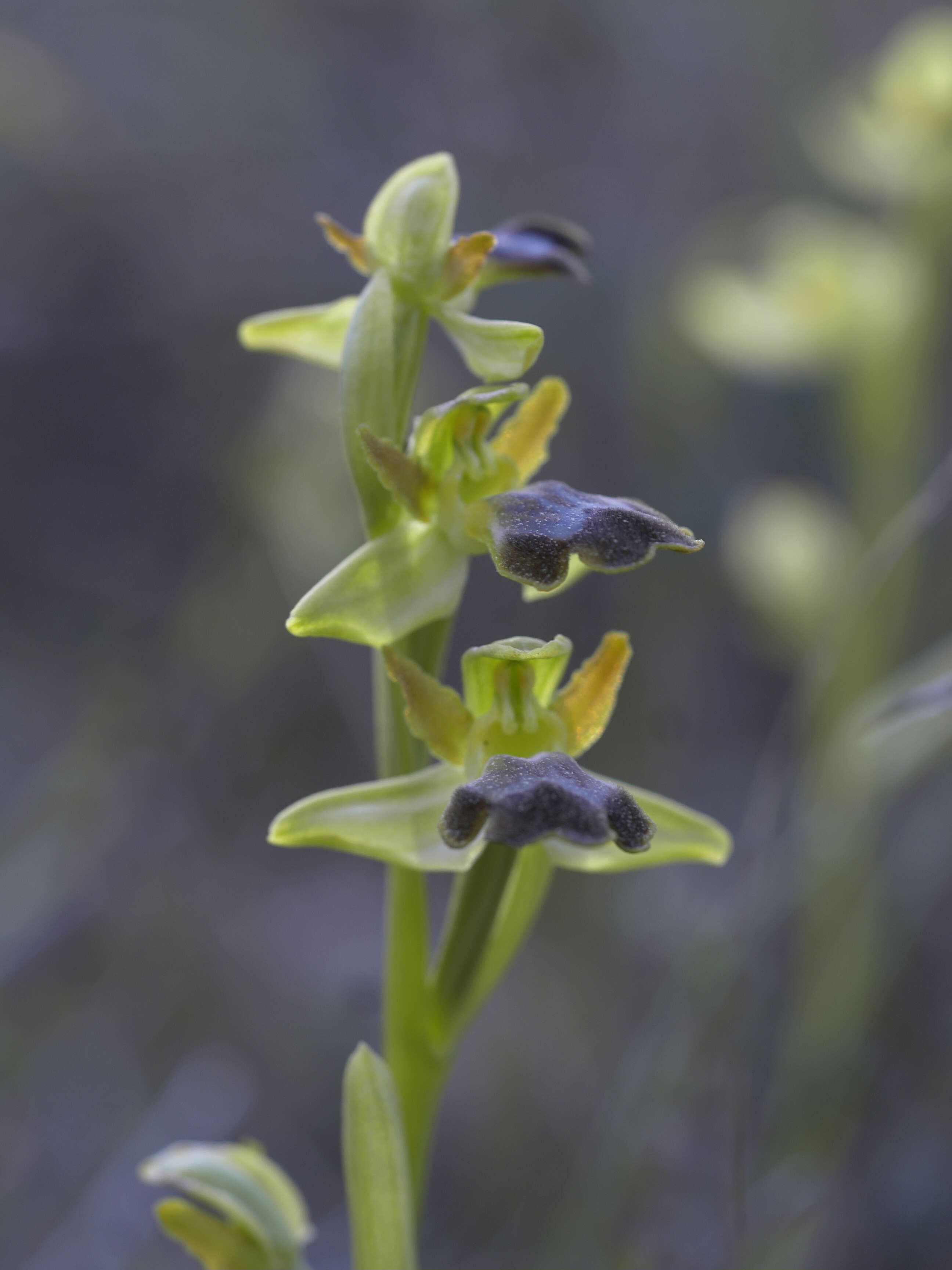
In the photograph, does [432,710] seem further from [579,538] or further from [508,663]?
[579,538]

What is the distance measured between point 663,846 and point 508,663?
193 mm

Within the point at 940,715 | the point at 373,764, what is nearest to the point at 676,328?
the point at 373,764

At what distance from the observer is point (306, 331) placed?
3.41 feet

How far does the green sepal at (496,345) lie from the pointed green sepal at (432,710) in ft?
0.77

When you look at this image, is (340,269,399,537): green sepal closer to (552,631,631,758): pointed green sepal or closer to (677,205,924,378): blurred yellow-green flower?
(552,631,631,758): pointed green sepal

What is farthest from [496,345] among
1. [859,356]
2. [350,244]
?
[859,356]

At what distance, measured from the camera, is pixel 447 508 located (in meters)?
0.96

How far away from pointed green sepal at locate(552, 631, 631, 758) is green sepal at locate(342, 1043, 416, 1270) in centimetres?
30

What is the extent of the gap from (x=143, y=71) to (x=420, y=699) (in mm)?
3721

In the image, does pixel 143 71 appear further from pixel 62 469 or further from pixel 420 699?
pixel 420 699

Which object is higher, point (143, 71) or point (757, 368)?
point (143, 71)

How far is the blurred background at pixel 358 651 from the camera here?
1.80 metres

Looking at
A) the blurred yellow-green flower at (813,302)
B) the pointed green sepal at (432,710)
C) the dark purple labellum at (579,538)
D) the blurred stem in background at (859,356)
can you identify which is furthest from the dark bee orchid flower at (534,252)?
the blurred yellow-green flower at (813,302)

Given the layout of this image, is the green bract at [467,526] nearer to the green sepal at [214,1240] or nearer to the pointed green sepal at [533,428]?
the pointed green sepal at [533,428]
